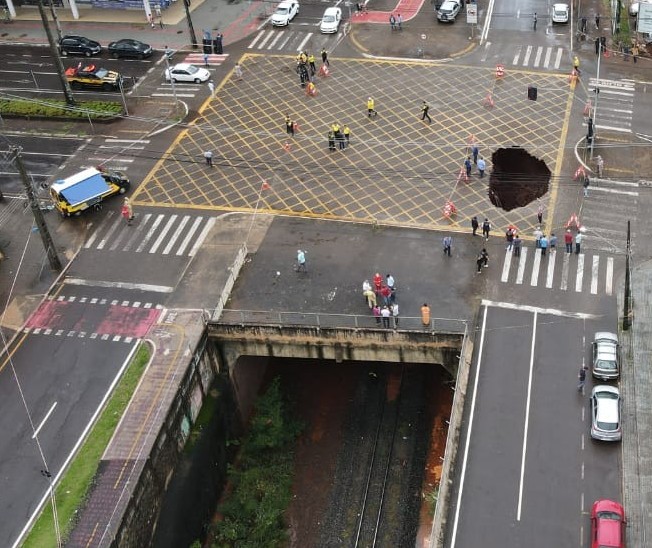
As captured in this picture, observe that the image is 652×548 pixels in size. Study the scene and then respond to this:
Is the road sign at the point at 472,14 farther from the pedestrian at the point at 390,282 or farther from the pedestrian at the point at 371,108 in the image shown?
the pedestrian at the point at 390,282

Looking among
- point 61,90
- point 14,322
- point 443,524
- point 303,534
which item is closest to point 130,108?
point 61,90

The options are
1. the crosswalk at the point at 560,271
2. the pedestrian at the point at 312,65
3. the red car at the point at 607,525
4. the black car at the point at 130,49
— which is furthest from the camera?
the black car at the point at 130,49

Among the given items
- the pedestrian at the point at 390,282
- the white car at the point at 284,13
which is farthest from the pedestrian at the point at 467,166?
the white car at the point at 284,13

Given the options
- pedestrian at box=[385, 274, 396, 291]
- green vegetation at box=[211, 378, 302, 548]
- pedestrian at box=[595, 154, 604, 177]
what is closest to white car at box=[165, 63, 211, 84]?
green vegetation at box=[211, 378, 302, 548]

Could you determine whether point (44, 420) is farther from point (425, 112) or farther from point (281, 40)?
point (281, 40)

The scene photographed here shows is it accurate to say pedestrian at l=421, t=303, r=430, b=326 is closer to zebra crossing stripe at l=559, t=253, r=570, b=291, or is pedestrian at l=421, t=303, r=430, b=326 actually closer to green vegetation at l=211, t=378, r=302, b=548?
zebra crossing stripe at l=559, t=253, r=570, b=291

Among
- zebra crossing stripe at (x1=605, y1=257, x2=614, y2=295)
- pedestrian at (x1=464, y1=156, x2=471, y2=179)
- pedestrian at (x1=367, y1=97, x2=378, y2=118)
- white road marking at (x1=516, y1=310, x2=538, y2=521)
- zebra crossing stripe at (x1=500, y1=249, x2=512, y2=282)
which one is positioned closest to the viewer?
white road marking at (x1=516, y1=310, x2=538, y2=521)
